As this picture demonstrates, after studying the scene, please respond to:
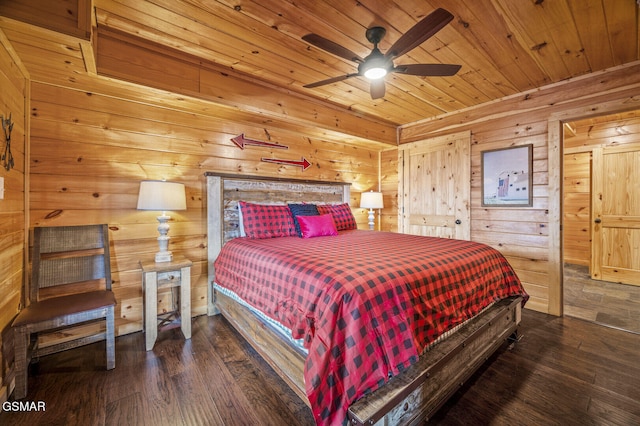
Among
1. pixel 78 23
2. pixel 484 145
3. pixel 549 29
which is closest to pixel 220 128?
pixel 78 23

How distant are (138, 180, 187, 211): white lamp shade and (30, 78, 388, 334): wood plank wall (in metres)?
0.32

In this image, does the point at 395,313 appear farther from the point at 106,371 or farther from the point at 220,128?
the point at 220,128

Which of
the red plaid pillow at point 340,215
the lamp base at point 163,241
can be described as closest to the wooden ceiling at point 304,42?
the lamp base at point 163,241

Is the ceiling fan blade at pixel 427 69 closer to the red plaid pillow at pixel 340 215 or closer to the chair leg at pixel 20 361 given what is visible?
the red plaid pillow at pixel 340 215

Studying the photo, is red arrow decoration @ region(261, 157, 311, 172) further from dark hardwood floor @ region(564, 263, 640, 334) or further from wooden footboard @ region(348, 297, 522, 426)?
dark hardwood floor @ region(564, 263, 640, 334)

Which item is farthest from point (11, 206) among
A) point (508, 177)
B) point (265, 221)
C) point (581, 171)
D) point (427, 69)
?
point (581, 171)

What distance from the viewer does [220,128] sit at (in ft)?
9.52

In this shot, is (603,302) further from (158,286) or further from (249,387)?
(158,286)

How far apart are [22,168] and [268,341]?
7.03 feet

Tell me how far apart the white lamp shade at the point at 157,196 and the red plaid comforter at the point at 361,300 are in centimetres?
80

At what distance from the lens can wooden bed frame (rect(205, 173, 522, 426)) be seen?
3.92ft

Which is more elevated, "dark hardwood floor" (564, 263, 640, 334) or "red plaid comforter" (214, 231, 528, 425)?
"red plaid comforter" (214, 231, 528, 425)

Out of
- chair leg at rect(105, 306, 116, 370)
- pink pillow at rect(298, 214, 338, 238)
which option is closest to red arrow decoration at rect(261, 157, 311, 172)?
pink pillow at rect(298, 214, 338, 238)

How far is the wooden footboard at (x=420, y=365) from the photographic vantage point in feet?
3.80
